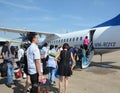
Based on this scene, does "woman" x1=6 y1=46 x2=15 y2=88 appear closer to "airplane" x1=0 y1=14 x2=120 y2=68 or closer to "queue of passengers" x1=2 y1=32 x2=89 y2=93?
"queue of passengers" x1=2 y1=32 x2=89 y2=93

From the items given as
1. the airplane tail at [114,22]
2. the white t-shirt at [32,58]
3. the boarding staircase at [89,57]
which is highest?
the airplane tail at [114,22]

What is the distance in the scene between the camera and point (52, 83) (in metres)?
9.61

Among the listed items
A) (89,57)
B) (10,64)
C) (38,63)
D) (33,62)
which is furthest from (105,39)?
(38,63)

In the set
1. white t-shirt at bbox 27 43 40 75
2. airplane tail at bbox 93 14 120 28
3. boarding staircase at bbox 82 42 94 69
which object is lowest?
boarding staircase at bbox 82 42 94 69

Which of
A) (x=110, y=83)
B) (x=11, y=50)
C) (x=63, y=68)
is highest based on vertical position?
(x=11, y=50)

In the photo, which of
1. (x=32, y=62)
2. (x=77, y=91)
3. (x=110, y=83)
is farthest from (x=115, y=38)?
(x=32, y=62)

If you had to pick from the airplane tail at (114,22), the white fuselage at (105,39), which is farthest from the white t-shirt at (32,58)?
the airplane tail at (114,22)

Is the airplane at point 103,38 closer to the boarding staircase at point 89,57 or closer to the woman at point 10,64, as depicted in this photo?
the boarding staircase at point 89,57

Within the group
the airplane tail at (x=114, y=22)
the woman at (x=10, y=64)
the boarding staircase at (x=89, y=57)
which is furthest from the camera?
the airplane tail at (x=114, y=22)

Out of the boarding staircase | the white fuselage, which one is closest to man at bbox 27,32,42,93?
the boarding staircase

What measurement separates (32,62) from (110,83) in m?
5.76

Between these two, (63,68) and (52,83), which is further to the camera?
(52,83)

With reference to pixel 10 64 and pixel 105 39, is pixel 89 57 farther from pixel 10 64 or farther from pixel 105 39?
pixel 10 64

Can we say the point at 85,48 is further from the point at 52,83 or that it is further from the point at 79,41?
the point at 52,83
